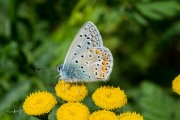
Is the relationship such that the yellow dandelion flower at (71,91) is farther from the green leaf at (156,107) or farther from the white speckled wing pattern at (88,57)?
the green leaf at (156,107)

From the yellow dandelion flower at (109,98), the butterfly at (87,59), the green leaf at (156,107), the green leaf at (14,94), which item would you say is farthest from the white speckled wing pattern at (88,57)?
the green leaf at (14,94)

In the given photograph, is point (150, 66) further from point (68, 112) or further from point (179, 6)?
point (68, 112)

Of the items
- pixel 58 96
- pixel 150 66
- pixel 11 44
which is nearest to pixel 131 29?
pixel 150 66

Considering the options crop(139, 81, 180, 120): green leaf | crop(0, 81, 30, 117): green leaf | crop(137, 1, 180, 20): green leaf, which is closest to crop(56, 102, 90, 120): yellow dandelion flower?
Answer: crop(139, 81, 180, 120): green leaf

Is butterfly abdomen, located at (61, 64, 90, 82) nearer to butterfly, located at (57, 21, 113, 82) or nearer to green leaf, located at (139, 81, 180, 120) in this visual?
butterfly, located at (57, 21, 113, 82)

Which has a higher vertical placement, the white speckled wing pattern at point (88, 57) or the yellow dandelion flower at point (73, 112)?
the white speckled wing pattern at point (88, 57)

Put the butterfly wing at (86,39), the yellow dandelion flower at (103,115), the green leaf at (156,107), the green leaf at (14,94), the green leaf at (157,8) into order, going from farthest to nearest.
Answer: the green leaf at (157,8) → the green leaf at (14,94) → the green leaf at (156,107) → the butterfly wing at (86,39) → the yellow dandelion flower at (103,115)
